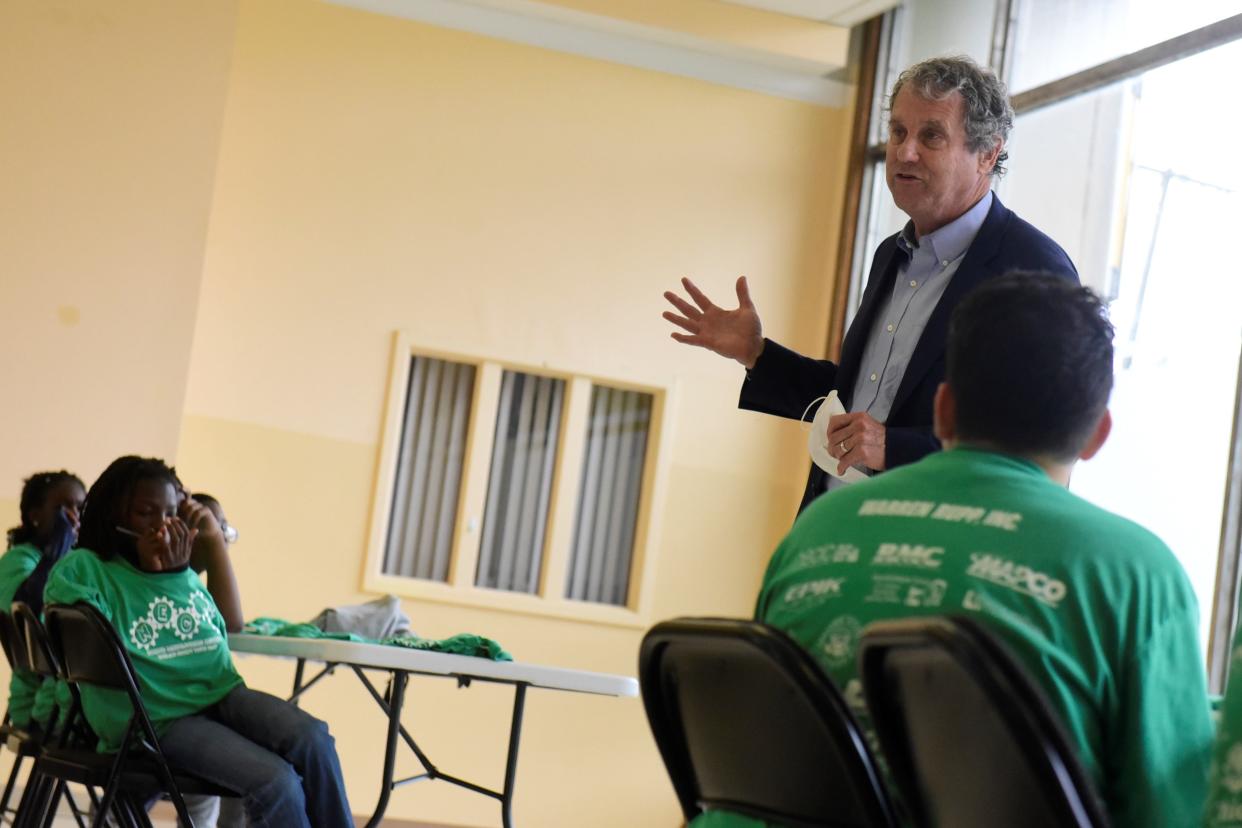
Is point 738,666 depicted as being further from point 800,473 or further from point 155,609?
point 800,473

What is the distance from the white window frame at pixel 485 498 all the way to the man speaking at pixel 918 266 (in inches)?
159

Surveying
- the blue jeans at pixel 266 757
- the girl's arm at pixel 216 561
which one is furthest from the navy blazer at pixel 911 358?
the girl's arm at pixel 216 561

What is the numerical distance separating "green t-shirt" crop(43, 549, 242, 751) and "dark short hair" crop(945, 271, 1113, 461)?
2.21 m

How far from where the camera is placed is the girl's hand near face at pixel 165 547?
3246 mm

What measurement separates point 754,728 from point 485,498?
540 cm

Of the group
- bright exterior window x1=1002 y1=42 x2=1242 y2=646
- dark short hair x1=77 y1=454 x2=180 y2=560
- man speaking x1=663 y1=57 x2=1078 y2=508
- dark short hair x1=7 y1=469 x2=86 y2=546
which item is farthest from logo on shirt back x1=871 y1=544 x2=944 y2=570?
dark short hair x1=7 y1=469 x2=86 y2=546

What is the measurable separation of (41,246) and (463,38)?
2082 mm

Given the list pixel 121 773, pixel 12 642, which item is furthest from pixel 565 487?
A: pixel 121 773

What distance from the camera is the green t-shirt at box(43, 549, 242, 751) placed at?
10.3 feet

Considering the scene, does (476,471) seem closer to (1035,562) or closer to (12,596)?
(12,596)

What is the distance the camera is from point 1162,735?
1232 mm

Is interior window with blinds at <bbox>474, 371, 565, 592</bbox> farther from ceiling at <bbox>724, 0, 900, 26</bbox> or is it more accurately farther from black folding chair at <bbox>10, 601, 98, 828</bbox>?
black folding chair at <bbox>10, 601, 98, 828</bbox>

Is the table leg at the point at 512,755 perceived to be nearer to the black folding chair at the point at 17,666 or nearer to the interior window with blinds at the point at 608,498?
the black folding chair at the point at 17,666

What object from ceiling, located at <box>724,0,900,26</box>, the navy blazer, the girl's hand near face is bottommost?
the girl's hand near face
